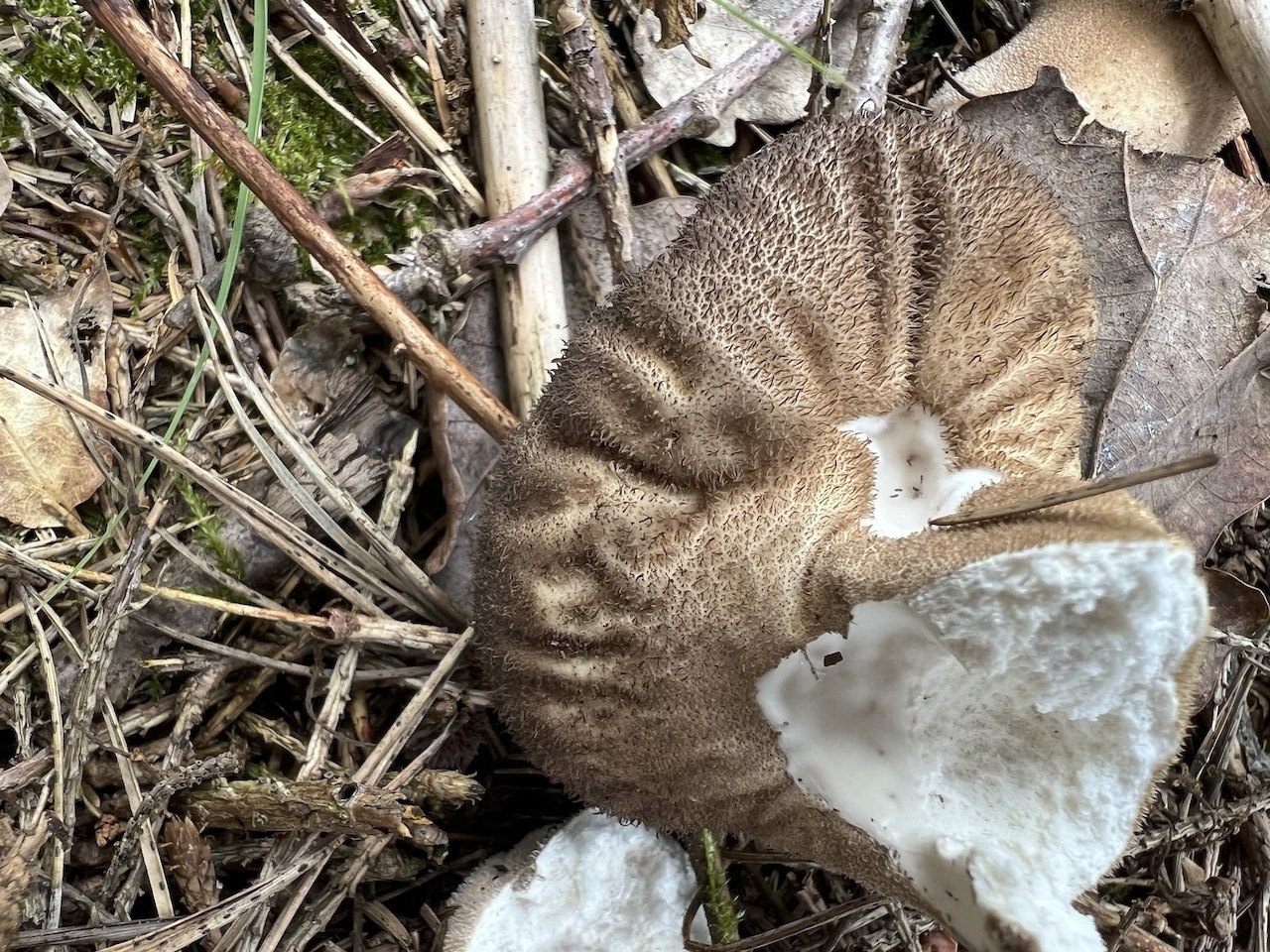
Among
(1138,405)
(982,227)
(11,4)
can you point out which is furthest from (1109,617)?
(11,4)

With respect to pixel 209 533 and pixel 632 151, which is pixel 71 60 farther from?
pixel 632 151

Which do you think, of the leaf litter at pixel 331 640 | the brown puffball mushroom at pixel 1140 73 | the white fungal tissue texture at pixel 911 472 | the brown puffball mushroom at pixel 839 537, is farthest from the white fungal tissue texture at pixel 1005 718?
the brown puffball mushroom at pixel 1140 73

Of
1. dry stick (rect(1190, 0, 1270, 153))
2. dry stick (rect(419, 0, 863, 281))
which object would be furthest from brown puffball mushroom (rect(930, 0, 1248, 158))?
dry stick (rect(419, 0, 863, 281))

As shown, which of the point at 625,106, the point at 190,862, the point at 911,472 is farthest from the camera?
the point at 625,106

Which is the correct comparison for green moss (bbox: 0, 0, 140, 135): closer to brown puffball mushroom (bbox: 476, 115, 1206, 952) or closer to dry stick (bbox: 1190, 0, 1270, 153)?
brown puffball mushroom (bbox: 476, 115, 1206, 952)

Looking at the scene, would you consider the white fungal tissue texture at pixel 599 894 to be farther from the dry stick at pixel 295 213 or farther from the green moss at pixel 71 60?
the green moss at pixel 71 60

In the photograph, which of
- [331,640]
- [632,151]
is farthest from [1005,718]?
[632,151]
